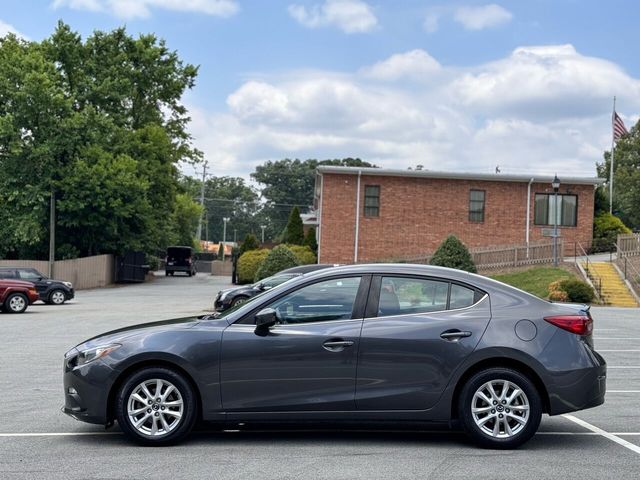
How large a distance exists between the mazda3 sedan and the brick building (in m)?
36.4

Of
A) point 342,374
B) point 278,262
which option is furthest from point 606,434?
point 278,262

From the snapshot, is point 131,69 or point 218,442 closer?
point 218,442

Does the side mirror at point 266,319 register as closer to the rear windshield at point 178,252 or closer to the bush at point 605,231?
the bush at point 605,231

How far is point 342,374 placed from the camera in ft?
23.6

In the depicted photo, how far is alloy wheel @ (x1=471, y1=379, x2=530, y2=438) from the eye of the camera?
722 cm

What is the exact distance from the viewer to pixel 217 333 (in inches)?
285

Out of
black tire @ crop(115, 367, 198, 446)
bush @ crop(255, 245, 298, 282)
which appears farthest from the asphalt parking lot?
bush @ crop(255, 245, 298, 282)

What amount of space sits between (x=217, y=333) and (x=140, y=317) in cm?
1664

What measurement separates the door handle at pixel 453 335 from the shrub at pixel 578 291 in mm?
25819

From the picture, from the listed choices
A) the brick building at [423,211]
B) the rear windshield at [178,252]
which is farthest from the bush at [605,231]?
the rear windshield at [178,252]

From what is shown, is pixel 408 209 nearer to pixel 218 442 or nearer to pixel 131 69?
pixel 131 69

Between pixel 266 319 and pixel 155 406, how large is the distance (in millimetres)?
1237

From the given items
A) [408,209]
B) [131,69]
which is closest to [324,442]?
[408,209]

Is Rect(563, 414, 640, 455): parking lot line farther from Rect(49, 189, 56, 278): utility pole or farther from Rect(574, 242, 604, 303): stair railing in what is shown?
Rect(49, 189, 56, 278): utility pole
